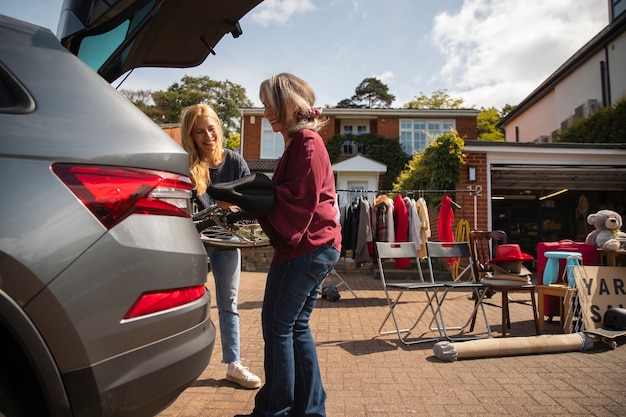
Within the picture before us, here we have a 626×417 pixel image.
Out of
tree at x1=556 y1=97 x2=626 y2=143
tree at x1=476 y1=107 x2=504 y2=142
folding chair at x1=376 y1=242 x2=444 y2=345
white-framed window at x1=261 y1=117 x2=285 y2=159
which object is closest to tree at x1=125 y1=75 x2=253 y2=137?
white-framed window at x1=261 y1=117 x2=285 y2=159

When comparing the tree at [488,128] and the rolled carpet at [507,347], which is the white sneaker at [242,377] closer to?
the rolled carpet at [507,347]

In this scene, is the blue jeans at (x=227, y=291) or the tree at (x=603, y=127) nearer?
the blue jeans at (x=227, y=291)

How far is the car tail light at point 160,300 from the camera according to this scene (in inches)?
52.4

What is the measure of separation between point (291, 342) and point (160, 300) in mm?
909

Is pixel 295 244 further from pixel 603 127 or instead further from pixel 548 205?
pixel 548 205

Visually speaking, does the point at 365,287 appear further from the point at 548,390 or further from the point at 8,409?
the point at 8,409

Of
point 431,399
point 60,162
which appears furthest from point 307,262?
point 431,399

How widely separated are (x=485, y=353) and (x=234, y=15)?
3528mm

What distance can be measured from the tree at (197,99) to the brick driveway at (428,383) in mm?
35551

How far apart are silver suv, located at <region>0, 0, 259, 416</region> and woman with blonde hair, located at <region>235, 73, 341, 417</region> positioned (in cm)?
55

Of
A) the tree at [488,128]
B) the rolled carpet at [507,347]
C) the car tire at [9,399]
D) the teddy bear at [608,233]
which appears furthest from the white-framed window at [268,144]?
the tree at [488,128]

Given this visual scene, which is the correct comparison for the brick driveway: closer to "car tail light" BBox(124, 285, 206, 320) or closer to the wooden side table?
the wooden side table

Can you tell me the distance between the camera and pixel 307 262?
2.11m

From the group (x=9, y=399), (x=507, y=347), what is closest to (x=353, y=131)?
(x=507, y=347)
